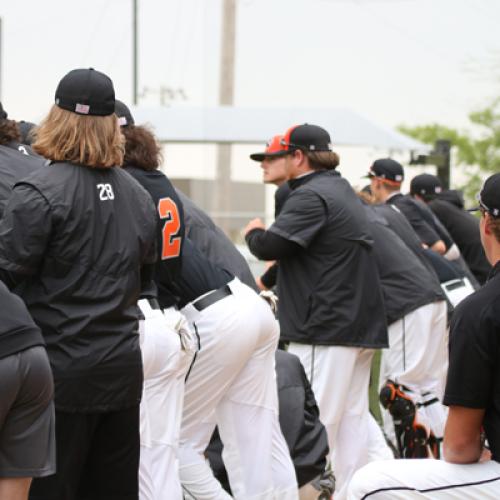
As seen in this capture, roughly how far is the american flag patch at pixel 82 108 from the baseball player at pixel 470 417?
1483 mm

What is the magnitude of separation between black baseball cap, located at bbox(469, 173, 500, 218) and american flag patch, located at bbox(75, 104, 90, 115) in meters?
1.48

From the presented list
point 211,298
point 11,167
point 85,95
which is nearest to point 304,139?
point 211,298

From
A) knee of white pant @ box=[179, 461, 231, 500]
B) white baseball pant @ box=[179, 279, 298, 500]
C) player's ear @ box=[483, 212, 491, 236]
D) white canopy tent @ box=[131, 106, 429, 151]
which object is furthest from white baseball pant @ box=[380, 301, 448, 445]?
white canopy tent @ box=[131, 106, 429, 151]

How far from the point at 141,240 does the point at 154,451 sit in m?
1.06

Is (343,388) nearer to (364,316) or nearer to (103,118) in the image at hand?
(364,316)

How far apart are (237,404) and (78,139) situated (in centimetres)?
193

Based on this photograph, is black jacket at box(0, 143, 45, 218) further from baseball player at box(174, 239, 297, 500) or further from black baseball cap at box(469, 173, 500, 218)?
black baseball cap at box(469, 173, 500, 218)

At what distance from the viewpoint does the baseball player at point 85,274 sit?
402 centimetres

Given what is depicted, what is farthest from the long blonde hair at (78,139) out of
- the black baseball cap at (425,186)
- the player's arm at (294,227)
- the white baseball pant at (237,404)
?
the black baseball cap at (425,186)

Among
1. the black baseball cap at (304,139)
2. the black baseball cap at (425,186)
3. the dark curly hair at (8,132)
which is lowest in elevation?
the black baseball cap at (425,186)

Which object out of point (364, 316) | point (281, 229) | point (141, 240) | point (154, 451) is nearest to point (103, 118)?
point (141, 240)

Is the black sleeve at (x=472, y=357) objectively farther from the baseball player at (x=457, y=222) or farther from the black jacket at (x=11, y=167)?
the baseball player at (x=457, y=222)

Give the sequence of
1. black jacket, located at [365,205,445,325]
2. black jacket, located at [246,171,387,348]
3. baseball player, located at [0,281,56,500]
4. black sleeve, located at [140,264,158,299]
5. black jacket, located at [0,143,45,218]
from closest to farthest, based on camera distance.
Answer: baseball player, located at [0,281,56,500] < black jacket, located at [0,143,45,218] < black sleeve, located at [140,264,158,299] < black jacket, located at [246,171,387,348] < black jacket, located at [365,205,445,325]

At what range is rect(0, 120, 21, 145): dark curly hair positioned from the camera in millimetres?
4691
